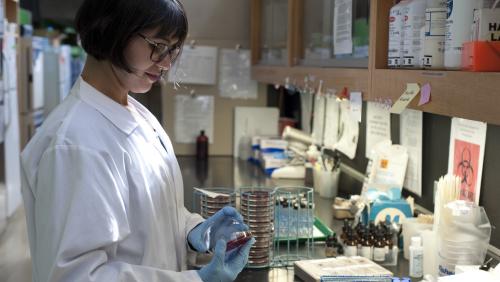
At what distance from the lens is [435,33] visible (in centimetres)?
149

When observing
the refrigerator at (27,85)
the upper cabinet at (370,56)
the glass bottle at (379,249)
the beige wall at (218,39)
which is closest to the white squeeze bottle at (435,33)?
the upper cabinet at (370,56)

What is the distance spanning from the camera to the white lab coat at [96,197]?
50.6 inches

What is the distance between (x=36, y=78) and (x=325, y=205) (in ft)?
17.0

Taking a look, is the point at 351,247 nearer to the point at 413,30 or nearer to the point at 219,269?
the point at 219,269

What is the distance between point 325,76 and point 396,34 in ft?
2.10

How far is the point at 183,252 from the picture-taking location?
1809 millimetres

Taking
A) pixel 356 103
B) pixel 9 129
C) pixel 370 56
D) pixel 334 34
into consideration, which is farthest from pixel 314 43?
pixel 9 129

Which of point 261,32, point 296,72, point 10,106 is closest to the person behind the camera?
point 296,72

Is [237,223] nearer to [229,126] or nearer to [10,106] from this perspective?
[229,126]

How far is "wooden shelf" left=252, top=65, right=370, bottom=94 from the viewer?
6.36 feet

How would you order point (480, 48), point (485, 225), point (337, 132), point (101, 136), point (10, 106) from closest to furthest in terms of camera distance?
point (480, 48) → point (101, 136) → point (485, 225) → point (337, 132) → point (10, 106)

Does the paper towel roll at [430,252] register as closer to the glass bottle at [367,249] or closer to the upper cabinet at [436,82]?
the glass bottle at [367,249]

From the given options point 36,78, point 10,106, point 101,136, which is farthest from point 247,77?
point 36,78

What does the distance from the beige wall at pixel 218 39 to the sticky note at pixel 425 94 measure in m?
2.77
